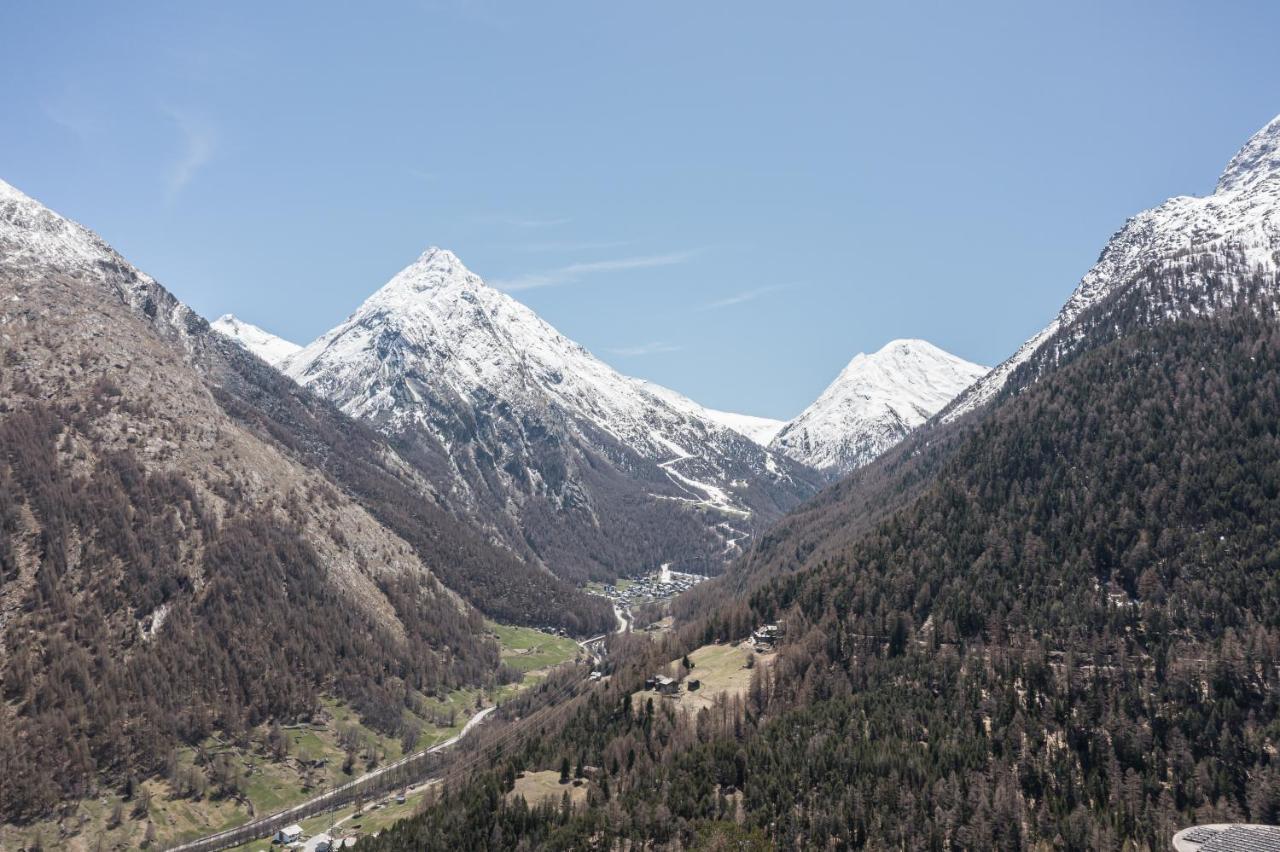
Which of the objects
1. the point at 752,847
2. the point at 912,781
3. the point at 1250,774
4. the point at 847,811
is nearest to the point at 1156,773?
the point at 1250,774

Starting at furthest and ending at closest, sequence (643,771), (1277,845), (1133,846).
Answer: (643,771)
(1133,846)
(1277,845)

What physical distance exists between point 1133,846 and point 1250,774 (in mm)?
38615

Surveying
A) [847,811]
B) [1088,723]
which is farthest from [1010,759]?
[847,811]

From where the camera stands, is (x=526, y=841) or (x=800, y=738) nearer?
(x=526, y=841)

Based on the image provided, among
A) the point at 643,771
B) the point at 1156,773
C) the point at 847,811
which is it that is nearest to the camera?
the point at 847,811

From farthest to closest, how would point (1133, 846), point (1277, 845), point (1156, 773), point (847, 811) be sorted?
1. point (1156, 773)
2. point (847, 811)
3. point (1133, 846)
4. point (1277, 845)

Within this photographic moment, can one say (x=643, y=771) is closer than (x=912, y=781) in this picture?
No

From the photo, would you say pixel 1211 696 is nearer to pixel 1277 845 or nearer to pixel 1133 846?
pixel 1133 846

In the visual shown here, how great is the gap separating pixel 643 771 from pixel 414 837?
163 ft

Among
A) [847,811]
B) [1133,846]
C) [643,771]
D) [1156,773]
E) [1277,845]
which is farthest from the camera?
[643,771]

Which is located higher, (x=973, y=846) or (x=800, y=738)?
(x=800, y=738)

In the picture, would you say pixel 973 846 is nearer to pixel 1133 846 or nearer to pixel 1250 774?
pixel 1133 846

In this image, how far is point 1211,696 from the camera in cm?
19600

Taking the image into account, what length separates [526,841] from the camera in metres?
162
